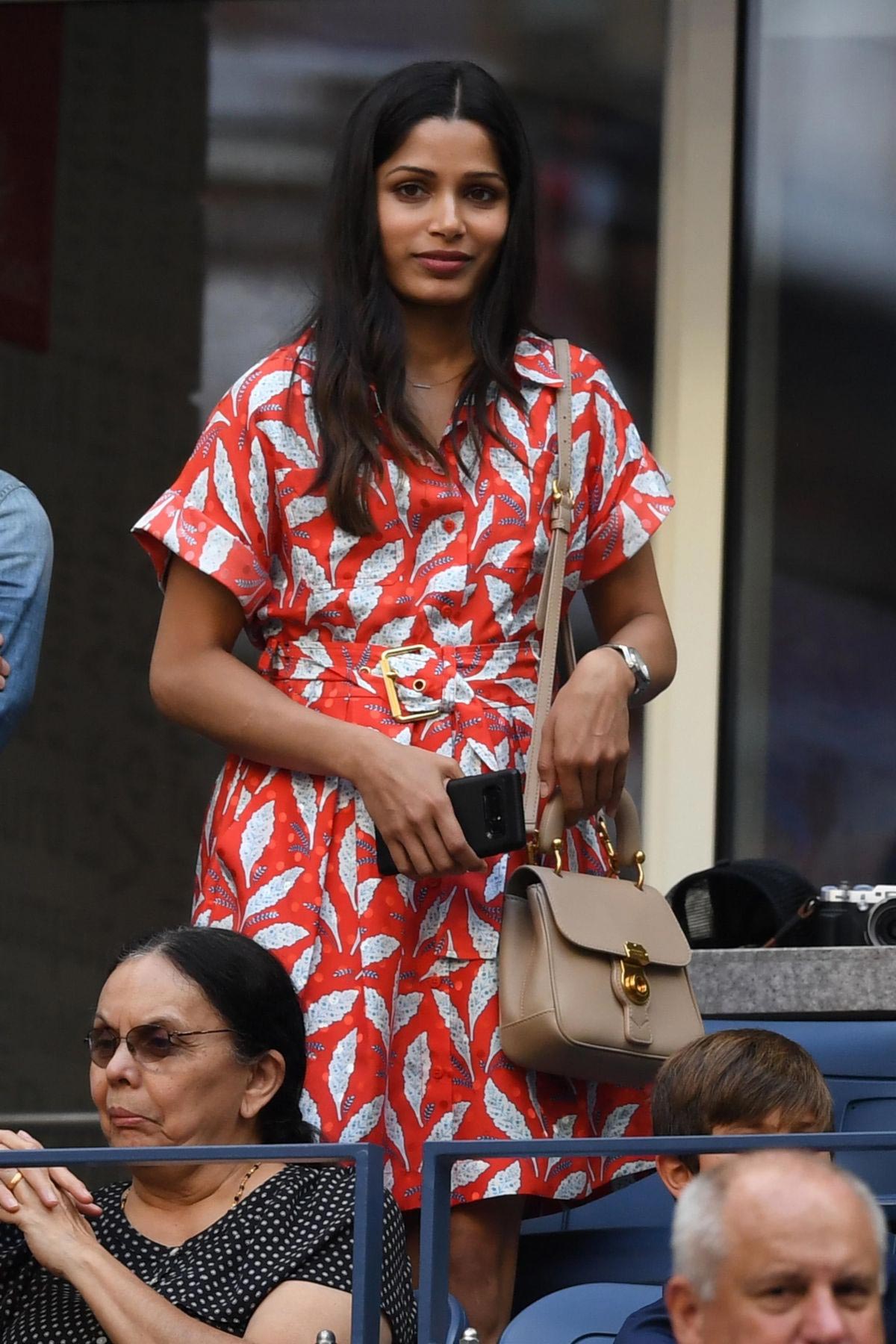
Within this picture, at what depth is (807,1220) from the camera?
1993 millimetres

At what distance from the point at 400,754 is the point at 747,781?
283cm

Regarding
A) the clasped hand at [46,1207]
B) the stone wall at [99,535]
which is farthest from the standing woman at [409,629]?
the stone wall at [99,535]

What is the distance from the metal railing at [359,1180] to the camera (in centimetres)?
221

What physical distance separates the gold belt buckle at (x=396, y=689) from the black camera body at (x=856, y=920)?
45.1 inches

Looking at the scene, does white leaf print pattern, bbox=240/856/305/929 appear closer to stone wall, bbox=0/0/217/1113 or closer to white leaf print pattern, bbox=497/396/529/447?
white leaf print pattern, bbox=497/396/529/447

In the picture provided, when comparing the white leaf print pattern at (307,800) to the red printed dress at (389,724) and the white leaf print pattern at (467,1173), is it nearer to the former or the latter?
the red printed dress at (389,724)

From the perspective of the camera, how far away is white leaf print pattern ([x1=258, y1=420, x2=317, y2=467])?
10.4ft

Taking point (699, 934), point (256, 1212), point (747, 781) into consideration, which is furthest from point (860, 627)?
point (256, 1212)

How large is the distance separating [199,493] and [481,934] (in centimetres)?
69

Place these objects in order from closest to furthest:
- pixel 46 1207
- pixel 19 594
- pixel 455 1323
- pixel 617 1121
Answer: pixel 455 1323 → pixel 46 1207 → pixel 617 1121 → pixel 19 594

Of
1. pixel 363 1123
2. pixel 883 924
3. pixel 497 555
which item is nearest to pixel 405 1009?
pixel 363 1123

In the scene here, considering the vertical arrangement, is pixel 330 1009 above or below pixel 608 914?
below

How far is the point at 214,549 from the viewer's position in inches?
124

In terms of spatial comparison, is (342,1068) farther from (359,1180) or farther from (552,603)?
(359,1180)
